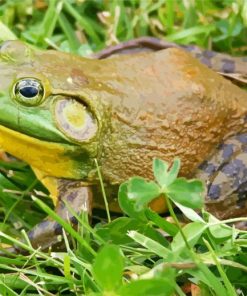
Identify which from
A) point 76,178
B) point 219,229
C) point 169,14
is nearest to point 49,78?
point 76,178

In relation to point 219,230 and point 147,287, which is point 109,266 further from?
point 219,230

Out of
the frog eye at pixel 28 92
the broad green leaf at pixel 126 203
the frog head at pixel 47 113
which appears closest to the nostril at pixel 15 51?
the frog head at pixel 47 113

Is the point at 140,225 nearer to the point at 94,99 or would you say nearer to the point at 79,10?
the point at 94,99

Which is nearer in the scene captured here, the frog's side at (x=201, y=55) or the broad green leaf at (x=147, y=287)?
the broad green leaf at (x=147, y=287)

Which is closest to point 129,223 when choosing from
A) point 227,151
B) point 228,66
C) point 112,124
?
point 112,124

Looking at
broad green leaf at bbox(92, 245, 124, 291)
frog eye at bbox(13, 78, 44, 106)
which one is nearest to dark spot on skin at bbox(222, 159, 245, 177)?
frog eye at bbox(13, 78, 44, 106)

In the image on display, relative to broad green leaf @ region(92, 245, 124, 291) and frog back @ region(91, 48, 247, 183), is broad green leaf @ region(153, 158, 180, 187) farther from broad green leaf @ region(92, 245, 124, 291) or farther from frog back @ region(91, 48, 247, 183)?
frog back @ region(91, 48, 247, 183)

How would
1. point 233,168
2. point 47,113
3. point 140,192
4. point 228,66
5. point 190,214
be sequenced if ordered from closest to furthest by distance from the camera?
point 140,192
point 190,214
point 47,113
point 233,168
point 228,66

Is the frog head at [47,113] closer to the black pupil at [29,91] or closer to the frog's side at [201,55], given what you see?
the black pupil at [29,91]
